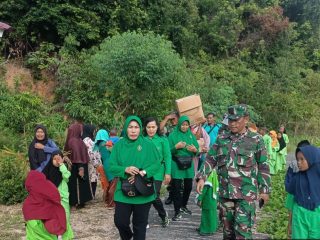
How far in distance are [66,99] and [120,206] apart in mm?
12157

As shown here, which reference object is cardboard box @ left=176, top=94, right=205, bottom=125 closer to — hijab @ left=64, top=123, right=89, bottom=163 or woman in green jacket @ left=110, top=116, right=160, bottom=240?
hijab @ left=64, top=123, right=89, bottom=163

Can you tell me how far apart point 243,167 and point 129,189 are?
127 cm

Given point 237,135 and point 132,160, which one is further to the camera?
point 132,160

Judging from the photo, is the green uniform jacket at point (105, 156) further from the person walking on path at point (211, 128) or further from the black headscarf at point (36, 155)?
the person walking on path at point (211, 128)

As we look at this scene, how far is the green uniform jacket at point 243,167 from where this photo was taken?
4934 millimetres

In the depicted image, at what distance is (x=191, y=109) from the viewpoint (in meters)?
9.82

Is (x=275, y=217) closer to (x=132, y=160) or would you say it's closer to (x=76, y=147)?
(x=76, y=147)

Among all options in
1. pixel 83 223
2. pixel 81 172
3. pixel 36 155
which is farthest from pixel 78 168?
pixel 36 155

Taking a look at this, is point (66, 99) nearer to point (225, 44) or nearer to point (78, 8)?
point (78, 8)

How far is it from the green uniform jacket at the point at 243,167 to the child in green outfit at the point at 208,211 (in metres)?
1.71

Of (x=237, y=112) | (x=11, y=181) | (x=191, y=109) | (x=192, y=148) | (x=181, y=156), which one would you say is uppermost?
(x=191, y=109)

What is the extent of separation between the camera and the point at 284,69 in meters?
27.0

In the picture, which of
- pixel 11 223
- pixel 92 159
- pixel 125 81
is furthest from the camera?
pixel 125 81

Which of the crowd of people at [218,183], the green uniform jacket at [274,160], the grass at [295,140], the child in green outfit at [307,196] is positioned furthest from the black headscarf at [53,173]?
the grass at [295,140]
